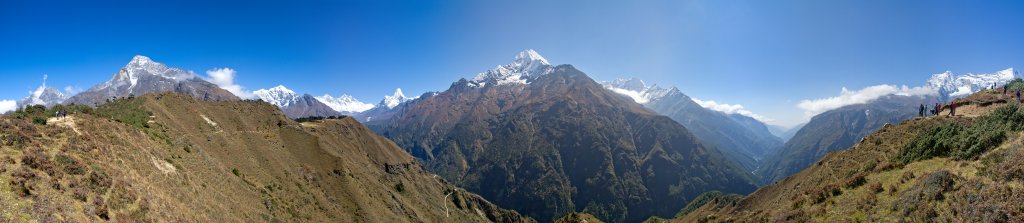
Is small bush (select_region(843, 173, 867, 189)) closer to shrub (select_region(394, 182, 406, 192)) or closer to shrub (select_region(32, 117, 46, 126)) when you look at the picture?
shrub (select_region(32, 117, 46, 126))

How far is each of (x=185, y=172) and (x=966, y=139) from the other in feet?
268

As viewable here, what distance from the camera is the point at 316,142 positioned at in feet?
454

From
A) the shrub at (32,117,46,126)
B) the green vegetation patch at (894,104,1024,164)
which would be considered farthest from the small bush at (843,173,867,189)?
the shrub at (32,117,46,126)

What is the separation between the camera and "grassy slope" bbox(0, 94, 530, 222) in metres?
35.2

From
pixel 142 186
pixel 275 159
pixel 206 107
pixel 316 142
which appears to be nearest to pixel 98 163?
pixel 142 186

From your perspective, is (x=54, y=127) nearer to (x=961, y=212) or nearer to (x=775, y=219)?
(x=775, y=219)

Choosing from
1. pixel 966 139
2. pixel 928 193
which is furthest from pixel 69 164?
pixel 966 139

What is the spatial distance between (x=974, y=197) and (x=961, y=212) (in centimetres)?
126

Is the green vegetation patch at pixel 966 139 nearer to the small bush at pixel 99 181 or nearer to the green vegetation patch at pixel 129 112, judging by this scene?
the small bush at pixel 99 181

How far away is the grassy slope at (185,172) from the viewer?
35156 mm

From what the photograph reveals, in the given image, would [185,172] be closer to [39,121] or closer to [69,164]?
[39,121]

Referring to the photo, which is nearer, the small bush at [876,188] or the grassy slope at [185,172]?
the small bush at [876,188]

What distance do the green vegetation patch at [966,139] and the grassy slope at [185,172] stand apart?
64.2 metres

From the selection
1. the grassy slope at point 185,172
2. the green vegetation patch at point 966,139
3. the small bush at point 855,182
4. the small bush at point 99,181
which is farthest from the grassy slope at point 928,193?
the small bush at point 99,181
